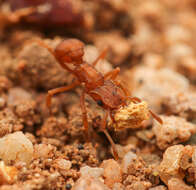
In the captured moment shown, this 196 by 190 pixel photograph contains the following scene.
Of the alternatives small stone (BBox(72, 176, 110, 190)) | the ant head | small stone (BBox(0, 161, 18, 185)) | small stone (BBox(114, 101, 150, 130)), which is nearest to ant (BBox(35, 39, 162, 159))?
the ant head

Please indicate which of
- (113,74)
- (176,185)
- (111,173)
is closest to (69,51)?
(113,74)

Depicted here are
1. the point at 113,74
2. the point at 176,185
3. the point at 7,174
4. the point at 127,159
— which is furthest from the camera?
the point at 113,74

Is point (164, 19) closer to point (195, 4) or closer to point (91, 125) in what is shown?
point (195, 4)

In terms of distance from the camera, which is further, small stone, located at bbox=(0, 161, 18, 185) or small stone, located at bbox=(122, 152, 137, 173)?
small stone, located at bbox=(122, 152, 137, 173)

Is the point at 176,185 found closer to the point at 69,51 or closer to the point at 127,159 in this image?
the point at 127,159

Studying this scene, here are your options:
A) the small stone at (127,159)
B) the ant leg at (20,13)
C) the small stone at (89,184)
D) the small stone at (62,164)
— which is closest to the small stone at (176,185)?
the small stone at (127,159)

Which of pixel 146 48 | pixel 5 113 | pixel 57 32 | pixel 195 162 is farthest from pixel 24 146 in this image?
pixel 146 48

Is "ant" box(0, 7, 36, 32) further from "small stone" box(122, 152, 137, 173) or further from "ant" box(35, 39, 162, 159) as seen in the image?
"small stone" box(122, 152, 137, 173)

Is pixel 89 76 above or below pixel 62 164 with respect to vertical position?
above
